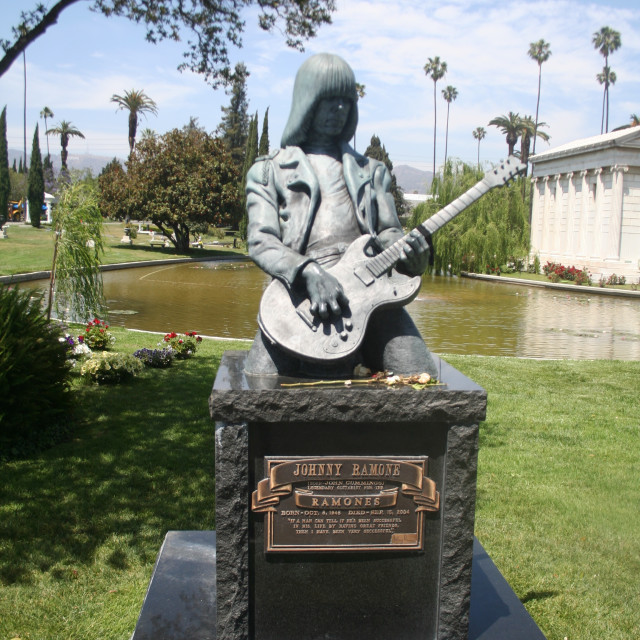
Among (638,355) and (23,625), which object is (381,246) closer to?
(23,625)

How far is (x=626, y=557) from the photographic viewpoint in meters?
4.41

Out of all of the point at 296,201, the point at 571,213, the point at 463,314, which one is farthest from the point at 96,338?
the point at 571,213

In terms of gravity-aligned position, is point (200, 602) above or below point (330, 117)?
below

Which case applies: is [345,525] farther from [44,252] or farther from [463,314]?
[44,252]

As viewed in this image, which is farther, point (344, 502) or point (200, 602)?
point (200, 602)

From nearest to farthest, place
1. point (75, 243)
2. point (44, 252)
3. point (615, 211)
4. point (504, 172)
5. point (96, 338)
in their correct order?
point (504, 172) < point (75, 243) < point (96, 338) < point (44, 252) < point (615, 211)

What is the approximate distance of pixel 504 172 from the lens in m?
3.44

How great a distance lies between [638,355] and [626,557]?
27.5ft

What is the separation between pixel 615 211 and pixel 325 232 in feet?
102

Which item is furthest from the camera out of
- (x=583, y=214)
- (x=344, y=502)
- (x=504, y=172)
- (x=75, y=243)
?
(x=583, y=214)

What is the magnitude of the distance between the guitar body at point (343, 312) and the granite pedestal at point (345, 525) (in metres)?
0.22

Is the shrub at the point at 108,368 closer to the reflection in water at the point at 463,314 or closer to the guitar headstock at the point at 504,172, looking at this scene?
the reflection in water at the point at 463,314

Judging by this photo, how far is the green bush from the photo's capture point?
591 centimetres

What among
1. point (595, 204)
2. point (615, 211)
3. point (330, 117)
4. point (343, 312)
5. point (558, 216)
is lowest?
point (343, 312)
